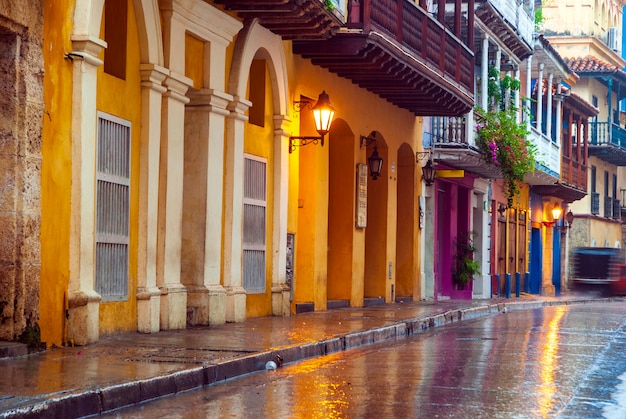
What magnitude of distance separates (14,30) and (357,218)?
37.6 feet

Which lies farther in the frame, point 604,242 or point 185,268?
point 604,242

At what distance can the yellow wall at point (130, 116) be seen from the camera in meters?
13.1

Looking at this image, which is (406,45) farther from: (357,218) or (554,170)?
(554,170)

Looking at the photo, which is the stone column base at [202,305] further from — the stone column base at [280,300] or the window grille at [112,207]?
the stone column base at [280,300]

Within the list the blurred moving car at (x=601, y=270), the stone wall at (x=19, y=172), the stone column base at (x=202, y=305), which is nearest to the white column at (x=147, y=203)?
the stone column base at (x=202, y=305)

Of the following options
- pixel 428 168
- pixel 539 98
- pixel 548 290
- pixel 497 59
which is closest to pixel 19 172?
pixel 428 168

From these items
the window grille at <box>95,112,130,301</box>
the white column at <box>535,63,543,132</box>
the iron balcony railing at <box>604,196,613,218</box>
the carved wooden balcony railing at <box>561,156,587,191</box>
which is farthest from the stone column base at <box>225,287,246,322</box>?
the iron balcony railing at <box>604,196,613,218</box>

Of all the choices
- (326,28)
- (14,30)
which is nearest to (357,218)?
(326,28)

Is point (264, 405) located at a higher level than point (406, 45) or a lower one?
lower

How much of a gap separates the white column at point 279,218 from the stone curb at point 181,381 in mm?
1918

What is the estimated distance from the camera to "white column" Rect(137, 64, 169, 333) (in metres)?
13.7

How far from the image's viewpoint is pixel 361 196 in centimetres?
2205

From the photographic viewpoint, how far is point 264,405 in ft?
28.6

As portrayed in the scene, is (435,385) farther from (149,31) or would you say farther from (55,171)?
(149,31)
